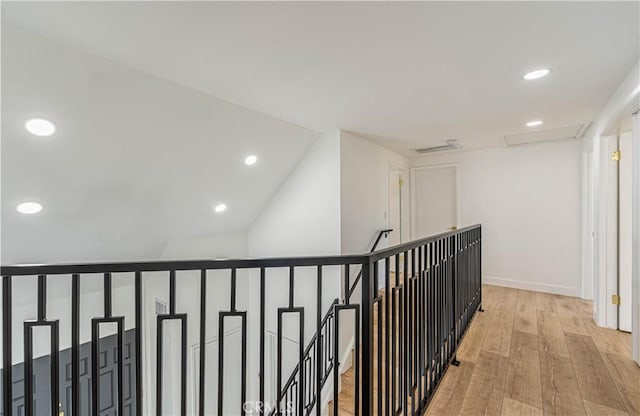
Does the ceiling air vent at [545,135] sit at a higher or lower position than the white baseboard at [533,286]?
higher

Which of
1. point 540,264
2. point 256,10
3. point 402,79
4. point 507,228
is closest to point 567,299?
point 540,264

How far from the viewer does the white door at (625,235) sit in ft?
9.29

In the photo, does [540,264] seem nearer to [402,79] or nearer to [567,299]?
[567,299]

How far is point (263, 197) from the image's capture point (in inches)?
162

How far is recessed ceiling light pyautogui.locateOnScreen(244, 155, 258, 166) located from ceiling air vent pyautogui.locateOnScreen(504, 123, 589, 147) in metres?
3.21

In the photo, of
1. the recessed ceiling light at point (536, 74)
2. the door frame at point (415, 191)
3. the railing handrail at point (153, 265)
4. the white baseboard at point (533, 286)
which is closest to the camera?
the railing handrail at point (153, 265)

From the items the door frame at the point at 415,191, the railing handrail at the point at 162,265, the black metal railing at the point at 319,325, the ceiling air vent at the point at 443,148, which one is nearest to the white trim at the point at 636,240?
the black metal railing at the point at 319,325

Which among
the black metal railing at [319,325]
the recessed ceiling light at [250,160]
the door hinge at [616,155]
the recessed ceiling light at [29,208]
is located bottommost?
the black metal railing at [319,325]

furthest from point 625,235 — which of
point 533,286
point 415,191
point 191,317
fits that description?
point 191,317

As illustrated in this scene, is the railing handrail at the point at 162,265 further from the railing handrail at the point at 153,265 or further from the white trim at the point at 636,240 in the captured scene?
the white trim at the point at 636,240

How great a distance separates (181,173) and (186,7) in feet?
6.05

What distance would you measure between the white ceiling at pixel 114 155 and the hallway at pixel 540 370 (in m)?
2.74

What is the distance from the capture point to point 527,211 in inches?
172

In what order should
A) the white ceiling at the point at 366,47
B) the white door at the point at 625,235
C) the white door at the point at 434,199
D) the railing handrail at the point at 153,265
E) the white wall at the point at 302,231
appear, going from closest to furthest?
the railing handrail at the point at 153,265 < the white ceiling at the point at 366,47 < the white door at the point at 625,235 < the white wall at the point at 302,231 < the white door at the point at 434,199
